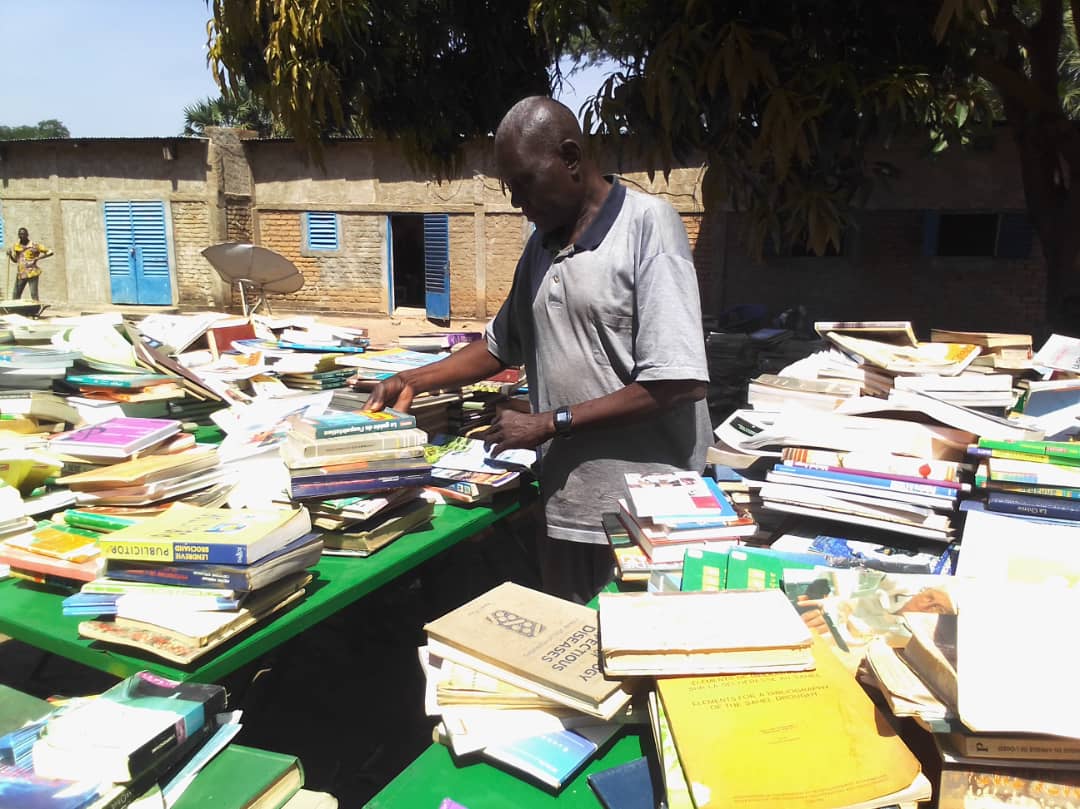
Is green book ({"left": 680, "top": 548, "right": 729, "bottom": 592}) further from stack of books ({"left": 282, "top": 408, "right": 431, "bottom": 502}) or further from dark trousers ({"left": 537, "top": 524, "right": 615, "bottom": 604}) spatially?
stack of books ({"left": 282, "top": 408, "right": 431, "bottom": 502})

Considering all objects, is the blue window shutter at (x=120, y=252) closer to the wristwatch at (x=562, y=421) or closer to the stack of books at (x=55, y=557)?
the stack of books at (x=55, y=557)

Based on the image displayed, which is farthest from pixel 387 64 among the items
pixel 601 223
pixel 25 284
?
pixel 25 284

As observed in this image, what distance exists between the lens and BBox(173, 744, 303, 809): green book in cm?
124

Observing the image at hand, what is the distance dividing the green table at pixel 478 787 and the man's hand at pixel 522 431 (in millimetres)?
895

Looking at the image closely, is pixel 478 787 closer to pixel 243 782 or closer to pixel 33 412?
pixel 243 782

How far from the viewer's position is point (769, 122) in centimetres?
302

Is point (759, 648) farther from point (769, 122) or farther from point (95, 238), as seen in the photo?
point (95, 238)

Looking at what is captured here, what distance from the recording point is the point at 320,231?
14180mm

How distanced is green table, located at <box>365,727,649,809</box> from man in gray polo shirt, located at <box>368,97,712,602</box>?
0.90 m

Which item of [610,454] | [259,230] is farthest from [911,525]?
[259,230]

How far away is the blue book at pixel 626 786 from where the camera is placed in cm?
112

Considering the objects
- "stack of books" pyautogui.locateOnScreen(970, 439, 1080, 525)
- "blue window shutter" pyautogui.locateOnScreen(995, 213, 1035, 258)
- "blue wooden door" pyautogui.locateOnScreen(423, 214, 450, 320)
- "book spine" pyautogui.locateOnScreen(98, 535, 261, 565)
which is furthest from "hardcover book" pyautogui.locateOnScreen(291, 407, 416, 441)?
"blue wooden door" pyautogui.locateOnScreen(423, 214, 450, 320)

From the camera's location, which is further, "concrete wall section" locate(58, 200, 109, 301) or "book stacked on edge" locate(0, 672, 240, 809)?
"concrete wall section" locate(58, 200, 109, 301)

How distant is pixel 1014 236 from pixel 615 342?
337 inches
